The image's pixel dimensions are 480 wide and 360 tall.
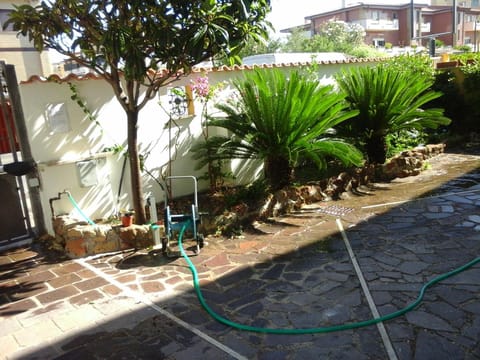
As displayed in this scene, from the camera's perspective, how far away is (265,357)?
3033 millimetres

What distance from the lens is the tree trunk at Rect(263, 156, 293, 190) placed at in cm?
661

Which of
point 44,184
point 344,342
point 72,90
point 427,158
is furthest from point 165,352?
point 427,158

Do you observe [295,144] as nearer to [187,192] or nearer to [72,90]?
[187,192]

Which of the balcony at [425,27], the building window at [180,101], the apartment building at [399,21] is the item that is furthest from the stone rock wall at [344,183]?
the balcony at [425,27]

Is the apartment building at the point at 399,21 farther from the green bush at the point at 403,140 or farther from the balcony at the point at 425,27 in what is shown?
the green bush at the point at 403,140

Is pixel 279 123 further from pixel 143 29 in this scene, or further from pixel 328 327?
pixel 328 327

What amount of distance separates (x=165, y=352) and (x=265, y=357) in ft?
2.42

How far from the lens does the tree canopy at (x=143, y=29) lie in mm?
4457

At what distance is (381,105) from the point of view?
7691 millimetres

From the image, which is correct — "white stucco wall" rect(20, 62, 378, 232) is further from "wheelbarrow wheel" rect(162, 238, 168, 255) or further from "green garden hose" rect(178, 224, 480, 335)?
"green garden hose" rect(178, 224, 480, 335)

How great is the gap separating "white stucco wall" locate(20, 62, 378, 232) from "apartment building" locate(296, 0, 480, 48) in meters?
42.6

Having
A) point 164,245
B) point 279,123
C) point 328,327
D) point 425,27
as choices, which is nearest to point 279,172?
point 279,123

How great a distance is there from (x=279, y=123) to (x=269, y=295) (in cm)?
302

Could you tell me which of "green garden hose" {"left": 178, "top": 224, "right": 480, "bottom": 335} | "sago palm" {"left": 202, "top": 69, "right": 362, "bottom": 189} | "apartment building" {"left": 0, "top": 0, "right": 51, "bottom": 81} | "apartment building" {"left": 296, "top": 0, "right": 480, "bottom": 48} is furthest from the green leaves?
"apartment building" {"left": 296, "top": 0, "right": 480, "bottom": 48}
